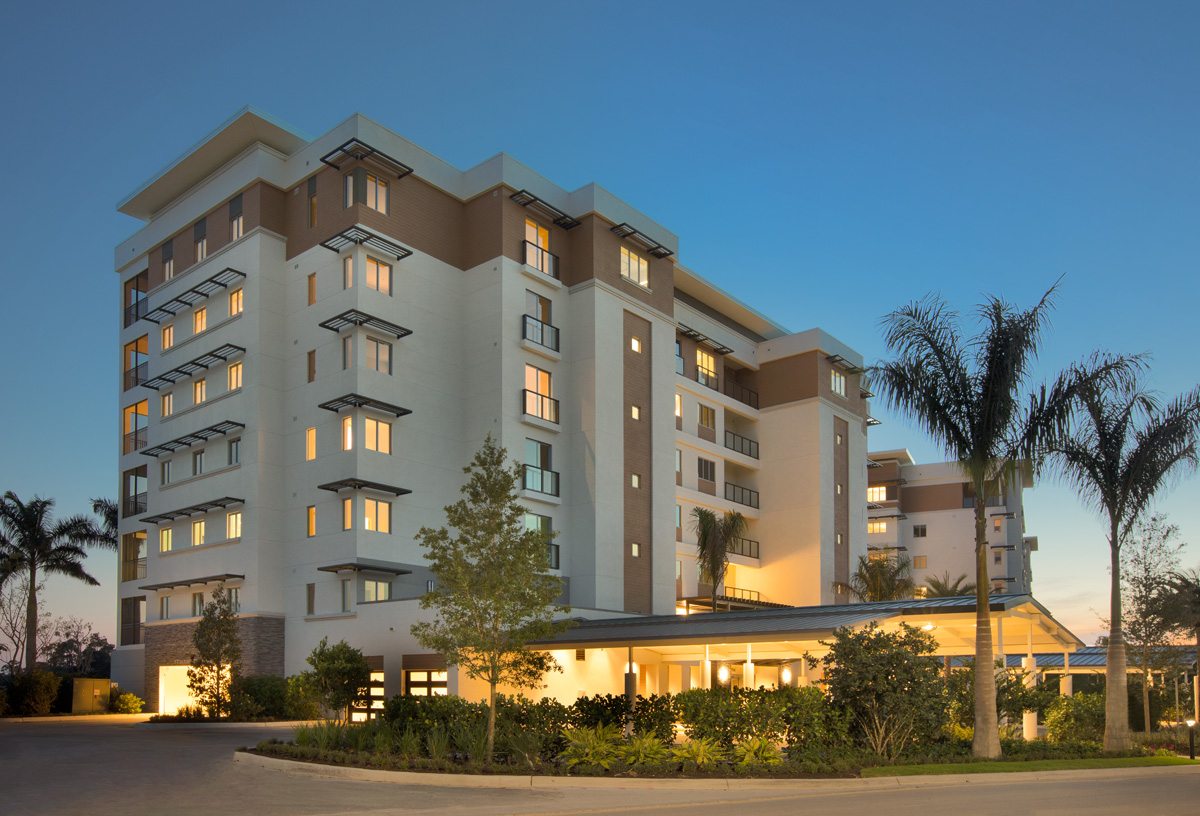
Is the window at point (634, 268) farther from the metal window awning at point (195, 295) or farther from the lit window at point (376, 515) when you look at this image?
the metal window awning at point (195, 295)

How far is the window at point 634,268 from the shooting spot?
151 ft

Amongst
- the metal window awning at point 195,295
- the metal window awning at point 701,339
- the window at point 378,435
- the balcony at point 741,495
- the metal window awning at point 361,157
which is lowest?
the balcony at point 741,495

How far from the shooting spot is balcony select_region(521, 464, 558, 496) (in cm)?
4069

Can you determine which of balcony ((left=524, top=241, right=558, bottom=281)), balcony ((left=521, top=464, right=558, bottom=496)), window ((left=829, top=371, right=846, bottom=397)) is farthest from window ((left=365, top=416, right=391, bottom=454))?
window ((left=829, top=371, right=846, bottom=397))

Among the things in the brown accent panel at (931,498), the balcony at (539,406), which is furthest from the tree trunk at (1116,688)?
the brown accent panel at (931,498)

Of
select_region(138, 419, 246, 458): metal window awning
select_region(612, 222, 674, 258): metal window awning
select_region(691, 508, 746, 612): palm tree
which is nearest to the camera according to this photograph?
select_region(138, 419, 246, 458): metal window awning

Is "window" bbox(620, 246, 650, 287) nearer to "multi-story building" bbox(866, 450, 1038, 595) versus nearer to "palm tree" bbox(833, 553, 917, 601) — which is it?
"palm tree" bbox(833, 553, 917, 601)

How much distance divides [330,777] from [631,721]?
21.9ft

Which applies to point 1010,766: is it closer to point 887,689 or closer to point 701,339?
point 887,689

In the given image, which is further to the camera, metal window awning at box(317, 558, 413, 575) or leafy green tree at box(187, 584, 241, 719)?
metal window awning at box(317, 558, 413, 575)

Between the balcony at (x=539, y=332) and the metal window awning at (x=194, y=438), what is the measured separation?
11626 mm

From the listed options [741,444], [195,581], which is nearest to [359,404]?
[195,581]

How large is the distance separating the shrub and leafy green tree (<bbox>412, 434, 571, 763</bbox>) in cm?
2918

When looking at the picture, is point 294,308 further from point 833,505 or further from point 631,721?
point 833,505
